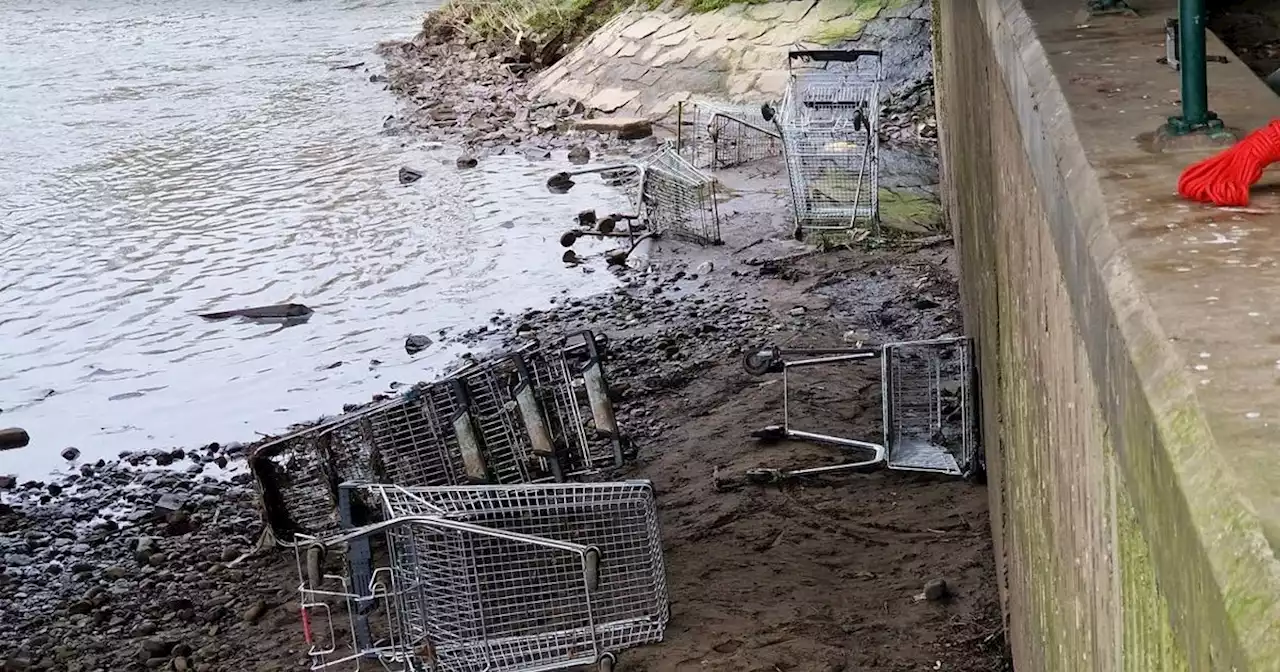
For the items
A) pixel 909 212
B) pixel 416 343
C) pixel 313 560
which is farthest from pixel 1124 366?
pixel 909 212

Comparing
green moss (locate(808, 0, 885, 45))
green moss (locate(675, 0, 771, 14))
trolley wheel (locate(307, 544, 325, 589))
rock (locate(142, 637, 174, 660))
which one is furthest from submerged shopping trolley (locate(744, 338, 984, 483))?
green moss (locate(675, 0, 771, 14))

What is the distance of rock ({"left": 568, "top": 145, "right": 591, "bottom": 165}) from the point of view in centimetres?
1809

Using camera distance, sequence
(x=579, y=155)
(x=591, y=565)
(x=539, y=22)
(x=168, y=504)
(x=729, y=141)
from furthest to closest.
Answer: (x=539, y=22)
(x=579, y=155)
(x=729, y=141)
(x=168, y=504)
(x=591, y=565)

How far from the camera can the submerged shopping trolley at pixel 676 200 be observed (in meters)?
12.9

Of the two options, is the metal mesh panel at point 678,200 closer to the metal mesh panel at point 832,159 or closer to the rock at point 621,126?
the metal mesh panel at point 832,159

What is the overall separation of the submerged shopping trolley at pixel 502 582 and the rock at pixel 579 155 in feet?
40.2

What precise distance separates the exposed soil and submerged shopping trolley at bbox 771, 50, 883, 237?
512cm

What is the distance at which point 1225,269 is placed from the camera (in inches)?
79.4

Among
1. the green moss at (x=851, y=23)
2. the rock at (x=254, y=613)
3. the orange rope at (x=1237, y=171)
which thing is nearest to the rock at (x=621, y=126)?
the green moss at (x=851, y=23)

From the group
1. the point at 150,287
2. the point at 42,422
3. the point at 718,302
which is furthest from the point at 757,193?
the point at 42,422

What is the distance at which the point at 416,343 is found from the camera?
11719mm

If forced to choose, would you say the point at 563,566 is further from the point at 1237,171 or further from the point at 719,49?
the point at 719,49

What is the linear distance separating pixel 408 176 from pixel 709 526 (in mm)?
12254

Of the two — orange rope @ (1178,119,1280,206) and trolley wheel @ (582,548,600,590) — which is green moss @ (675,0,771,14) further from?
orange rope @ (1178,119,1280,206)
